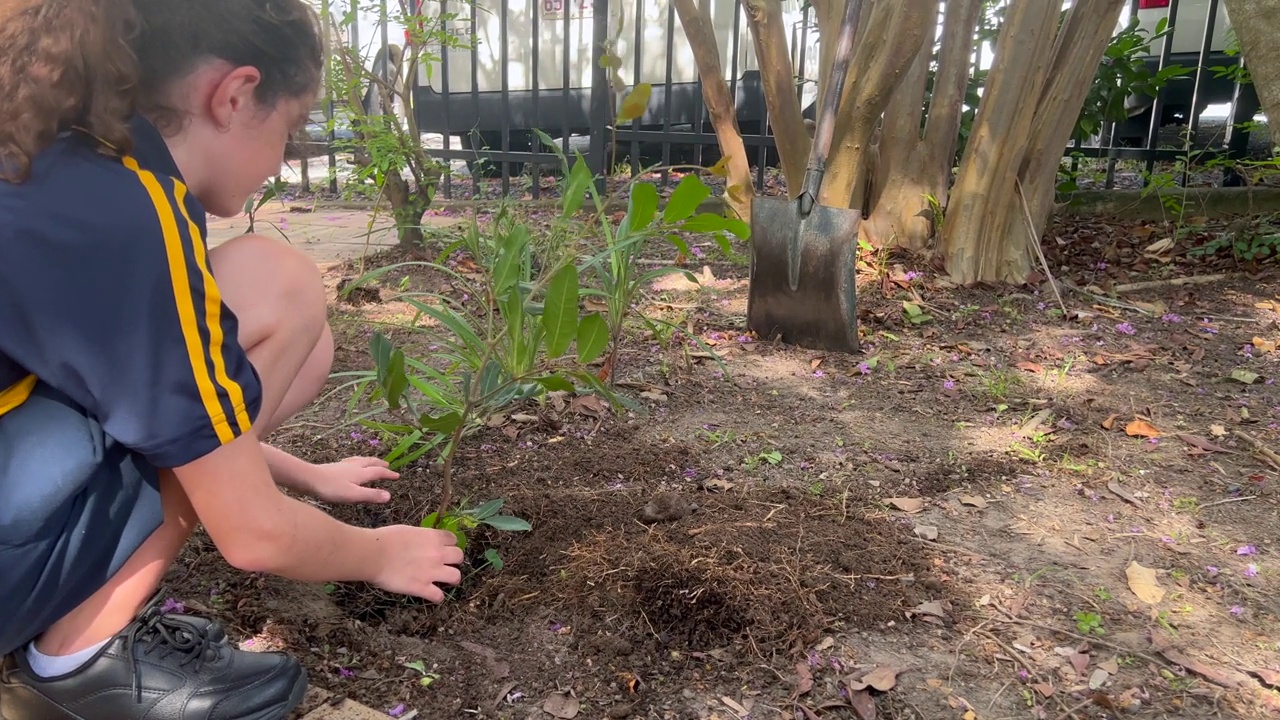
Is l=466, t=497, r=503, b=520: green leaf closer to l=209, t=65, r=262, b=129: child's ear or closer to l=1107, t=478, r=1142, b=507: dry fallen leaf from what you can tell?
l=209, t=65, r=262, b=129: child's ear

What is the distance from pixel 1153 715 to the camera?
127 centimetres

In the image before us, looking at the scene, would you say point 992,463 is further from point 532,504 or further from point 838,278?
point 532,504

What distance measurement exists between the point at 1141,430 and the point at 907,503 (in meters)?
0.78

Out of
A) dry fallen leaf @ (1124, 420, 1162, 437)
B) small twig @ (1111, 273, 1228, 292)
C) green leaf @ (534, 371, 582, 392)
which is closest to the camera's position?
green leaf @ (534, 371, 582, 392)

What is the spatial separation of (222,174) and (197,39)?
16 cm

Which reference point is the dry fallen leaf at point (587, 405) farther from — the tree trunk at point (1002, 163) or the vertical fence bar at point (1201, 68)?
the vertical fence bar at point (1201, 68)

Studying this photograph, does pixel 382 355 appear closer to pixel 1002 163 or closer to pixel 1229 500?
pixel 1229 500

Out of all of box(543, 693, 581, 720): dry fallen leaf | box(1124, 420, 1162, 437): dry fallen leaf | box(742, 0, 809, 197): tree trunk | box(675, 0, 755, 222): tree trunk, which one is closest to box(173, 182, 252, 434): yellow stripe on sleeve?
box(543, 693, 581, 720): dry fallen leaf

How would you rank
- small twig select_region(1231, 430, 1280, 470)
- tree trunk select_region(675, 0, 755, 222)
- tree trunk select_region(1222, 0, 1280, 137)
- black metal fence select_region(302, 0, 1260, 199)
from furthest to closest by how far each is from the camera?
black metal fence select_region(302, 0, 1260, 199), tree trunk select_region(675, 0, 755, 222), tree trunk select_region(1222, 0, 1280, 137), small twig select_region(1231, 430, 1280, 470)

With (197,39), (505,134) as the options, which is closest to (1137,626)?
(197,39)

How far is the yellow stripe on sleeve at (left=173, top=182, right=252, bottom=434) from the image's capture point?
989 mm

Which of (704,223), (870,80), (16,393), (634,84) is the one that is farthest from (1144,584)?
(634,84)

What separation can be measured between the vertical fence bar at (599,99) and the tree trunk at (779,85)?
1.50m

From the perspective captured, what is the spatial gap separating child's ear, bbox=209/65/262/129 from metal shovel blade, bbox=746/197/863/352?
197 centimetres
